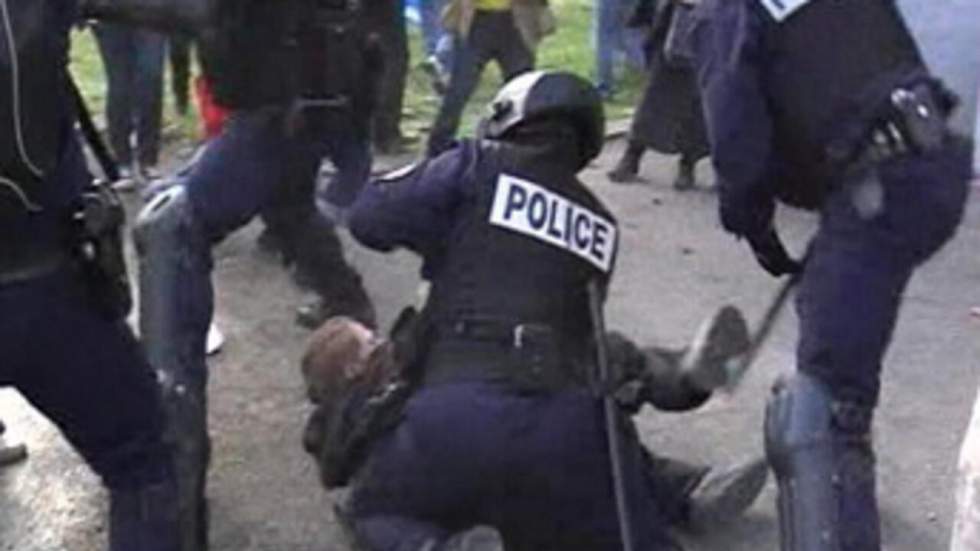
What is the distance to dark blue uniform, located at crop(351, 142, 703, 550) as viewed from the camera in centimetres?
414

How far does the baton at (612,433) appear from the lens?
4133 millimetres

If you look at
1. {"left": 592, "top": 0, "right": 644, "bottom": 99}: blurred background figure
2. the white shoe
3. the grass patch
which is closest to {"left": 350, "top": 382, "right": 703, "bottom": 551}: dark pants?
Result: the white shoe

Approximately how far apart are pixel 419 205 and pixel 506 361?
15.9 inches

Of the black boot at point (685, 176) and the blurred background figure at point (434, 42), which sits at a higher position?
the black boot at point (685, 176)

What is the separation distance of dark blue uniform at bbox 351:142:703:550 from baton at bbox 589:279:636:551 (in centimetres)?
3

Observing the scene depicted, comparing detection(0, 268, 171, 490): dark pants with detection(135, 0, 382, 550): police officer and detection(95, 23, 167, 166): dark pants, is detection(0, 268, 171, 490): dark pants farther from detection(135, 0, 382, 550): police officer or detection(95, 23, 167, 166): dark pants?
detection(95, 23, 167, 166): dark pants

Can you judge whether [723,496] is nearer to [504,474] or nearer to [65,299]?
[504,474]

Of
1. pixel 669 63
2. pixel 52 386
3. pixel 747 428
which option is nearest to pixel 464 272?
pixel 52 386

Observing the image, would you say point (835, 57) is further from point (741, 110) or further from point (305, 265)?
point (305, 265)

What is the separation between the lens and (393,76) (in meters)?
8.77

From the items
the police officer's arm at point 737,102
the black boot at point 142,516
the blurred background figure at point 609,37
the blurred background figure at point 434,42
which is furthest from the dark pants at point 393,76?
the black boot at point 142,516

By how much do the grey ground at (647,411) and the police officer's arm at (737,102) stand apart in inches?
26.9

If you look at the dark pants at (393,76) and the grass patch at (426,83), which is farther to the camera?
the grass patch at (426,83)

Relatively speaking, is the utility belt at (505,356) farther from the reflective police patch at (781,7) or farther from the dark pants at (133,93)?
the dark pants at (133,93)
